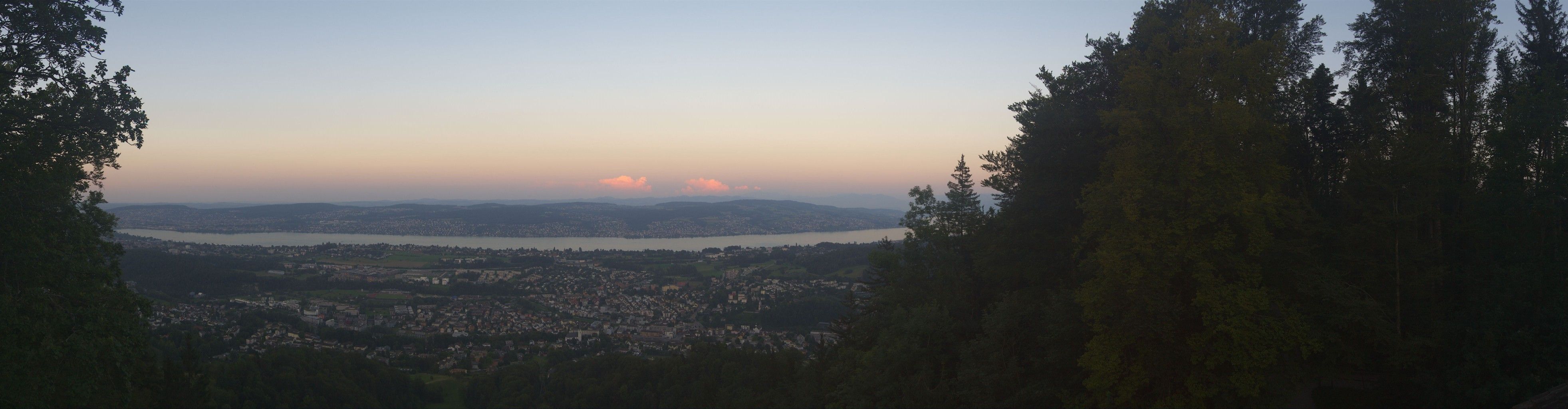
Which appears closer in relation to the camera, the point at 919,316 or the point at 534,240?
the point at 919,316

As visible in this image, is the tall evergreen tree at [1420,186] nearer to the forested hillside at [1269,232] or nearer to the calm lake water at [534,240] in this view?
the forested hillside at [1269,232]

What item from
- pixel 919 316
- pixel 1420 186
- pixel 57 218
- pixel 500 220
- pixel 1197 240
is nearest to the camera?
pixel 57 218

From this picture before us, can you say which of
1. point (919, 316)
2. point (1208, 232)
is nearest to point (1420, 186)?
point (1208, 232)

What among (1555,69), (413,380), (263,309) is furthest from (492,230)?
(1555,69)

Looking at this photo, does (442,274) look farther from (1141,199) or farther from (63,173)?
(1141,199)

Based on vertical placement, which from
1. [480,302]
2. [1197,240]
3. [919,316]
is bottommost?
[480,302]

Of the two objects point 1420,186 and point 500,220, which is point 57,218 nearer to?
point 1420,186
